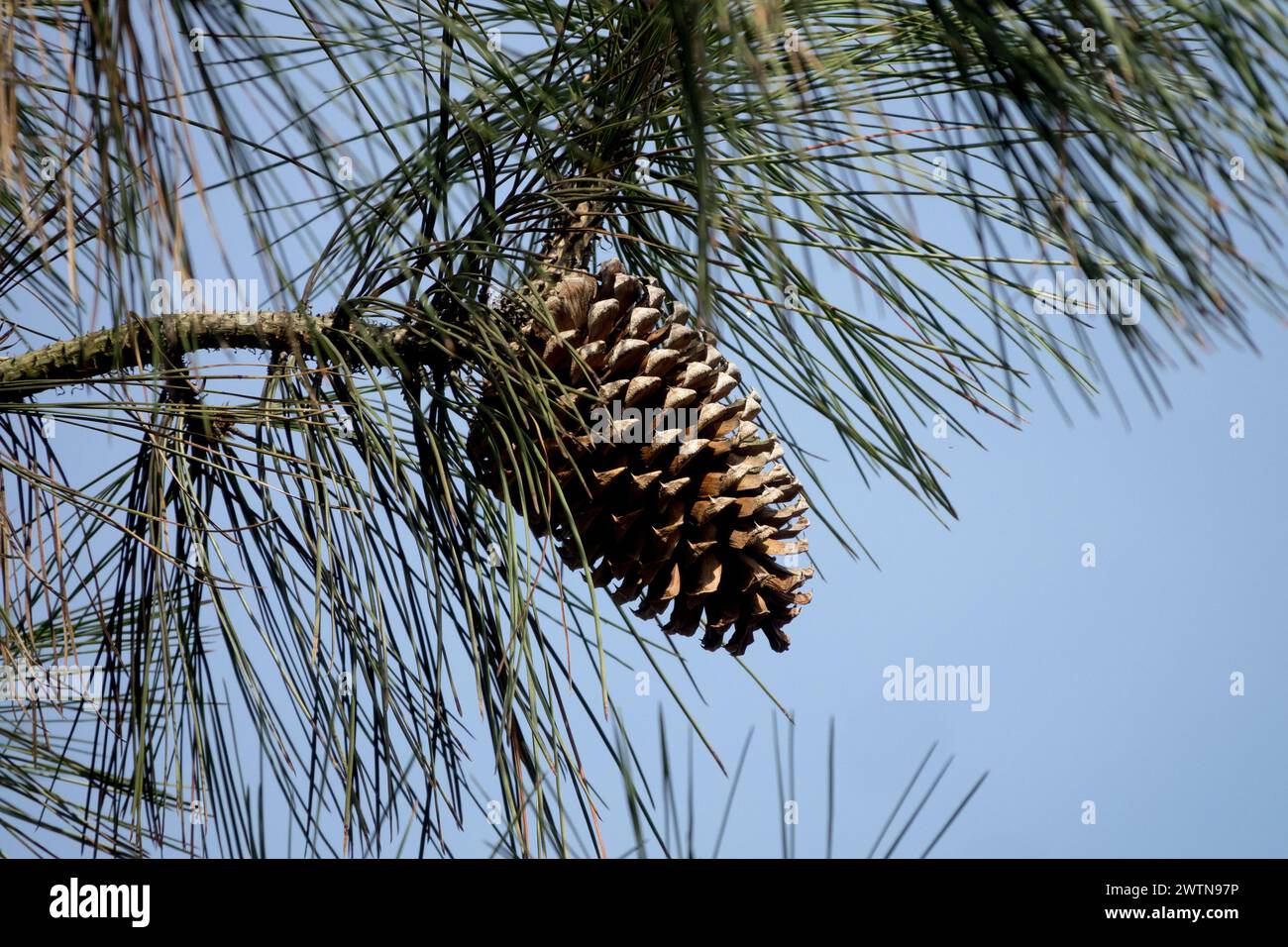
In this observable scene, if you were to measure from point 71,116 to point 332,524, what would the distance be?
288 mm

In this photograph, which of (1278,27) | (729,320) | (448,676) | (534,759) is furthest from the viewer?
(729,320)

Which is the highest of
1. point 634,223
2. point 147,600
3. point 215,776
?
point 634,223

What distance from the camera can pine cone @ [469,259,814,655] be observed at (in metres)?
0.68

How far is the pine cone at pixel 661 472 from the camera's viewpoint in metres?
0.68

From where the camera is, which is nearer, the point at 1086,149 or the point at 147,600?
the point at 1086,149

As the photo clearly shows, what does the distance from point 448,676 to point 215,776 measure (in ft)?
0.63

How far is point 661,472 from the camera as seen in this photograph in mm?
681

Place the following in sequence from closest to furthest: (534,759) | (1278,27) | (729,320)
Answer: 1. (1278,27)
2. (534,759)
3. (729,320)

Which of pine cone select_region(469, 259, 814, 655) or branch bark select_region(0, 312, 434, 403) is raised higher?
branch bark select_region(0, 312, 434, 403)

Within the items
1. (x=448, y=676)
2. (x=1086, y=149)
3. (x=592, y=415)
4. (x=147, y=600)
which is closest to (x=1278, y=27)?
(x=1086, y=149)

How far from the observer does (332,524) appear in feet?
2.35

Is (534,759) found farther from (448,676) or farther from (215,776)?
(215,776)

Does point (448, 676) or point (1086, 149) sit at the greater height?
point (1086, 149)

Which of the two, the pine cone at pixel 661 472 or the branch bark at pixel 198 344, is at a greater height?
the branch bark at pixel 198 344
